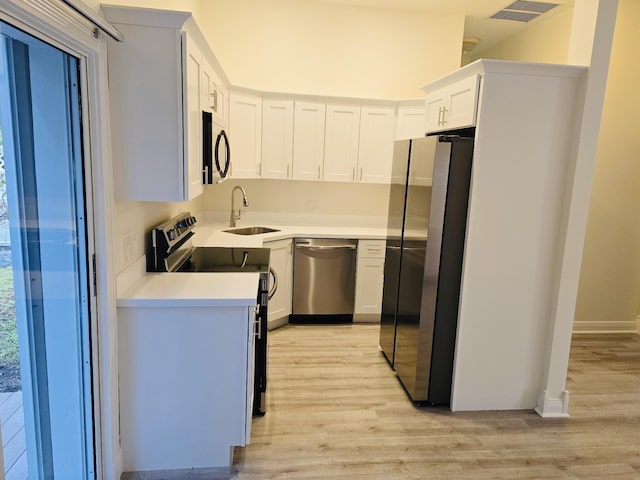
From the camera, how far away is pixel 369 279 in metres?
4.24

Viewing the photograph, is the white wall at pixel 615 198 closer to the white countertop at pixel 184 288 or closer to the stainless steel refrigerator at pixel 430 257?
the stainless steel refrigerator at pixel 430 257

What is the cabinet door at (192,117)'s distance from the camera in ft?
6.59

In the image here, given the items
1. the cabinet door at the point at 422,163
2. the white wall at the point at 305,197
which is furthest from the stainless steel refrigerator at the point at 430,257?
the white wall at the point at 305,197

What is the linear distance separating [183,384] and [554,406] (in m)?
2.31

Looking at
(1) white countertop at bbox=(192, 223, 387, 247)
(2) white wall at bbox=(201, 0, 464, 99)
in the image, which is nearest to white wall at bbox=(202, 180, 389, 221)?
(1) white countertop at bbox=(192, 223, 387, 247)

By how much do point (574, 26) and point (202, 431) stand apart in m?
3.12

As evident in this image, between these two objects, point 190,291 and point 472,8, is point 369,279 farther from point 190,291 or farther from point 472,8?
point 472,8

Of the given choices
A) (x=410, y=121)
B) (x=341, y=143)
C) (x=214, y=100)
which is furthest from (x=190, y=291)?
(x=410, y=121)

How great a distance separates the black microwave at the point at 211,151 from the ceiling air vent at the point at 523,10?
317 cm

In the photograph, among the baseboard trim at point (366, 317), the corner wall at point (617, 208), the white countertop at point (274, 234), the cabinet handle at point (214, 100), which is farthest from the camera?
the baseboard trim at point (366, 317)

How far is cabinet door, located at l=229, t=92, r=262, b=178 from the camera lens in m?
3.95

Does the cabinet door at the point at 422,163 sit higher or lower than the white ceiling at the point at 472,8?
lower

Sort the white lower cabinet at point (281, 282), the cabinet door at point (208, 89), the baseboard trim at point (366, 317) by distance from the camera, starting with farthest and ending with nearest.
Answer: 1. the baseboard trim at point (366, 317)
2. the white lower cabinet at point (281, 282)
3. the cabinet door at point (208, 89)

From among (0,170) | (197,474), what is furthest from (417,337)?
(0,170)
